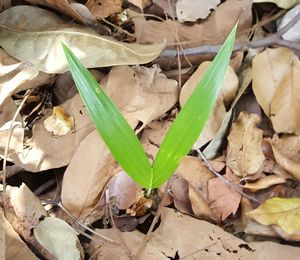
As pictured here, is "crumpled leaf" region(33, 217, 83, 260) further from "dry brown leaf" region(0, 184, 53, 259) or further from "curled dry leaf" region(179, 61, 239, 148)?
"curled dry leaf" region(179, 61, 239, 148)

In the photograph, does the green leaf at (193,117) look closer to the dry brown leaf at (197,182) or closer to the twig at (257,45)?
the dry brown leaf at (197,182)

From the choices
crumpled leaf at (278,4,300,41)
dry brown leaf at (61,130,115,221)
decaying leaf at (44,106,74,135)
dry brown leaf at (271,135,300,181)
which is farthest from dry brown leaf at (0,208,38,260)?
crumpled leaf at (278,4,300,41)

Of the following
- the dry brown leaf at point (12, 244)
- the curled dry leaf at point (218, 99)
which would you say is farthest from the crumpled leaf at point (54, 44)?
the dry brown leaf at point (12, 244)

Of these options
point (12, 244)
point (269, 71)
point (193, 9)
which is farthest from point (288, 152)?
point (12, 244)

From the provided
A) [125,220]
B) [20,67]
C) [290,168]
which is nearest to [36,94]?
[20,67]

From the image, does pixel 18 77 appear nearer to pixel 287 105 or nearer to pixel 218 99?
pixel 218 99

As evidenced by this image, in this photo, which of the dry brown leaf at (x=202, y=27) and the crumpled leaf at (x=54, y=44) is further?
the dry brown leaf at (x=202, y=27)

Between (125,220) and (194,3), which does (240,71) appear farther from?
(125,220)
